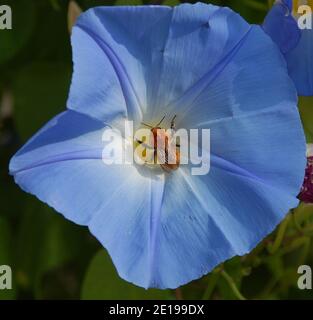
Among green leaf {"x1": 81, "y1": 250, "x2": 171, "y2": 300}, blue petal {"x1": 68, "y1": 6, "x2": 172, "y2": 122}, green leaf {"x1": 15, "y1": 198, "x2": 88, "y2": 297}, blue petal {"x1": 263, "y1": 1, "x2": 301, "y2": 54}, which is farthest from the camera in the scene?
green leaf {"x1": 15, "y1": 198, "x2": 88, "y2": 297}

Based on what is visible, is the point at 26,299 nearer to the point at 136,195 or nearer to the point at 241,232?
the point at 136,195

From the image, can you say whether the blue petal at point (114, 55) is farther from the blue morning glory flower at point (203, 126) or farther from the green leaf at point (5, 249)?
the green leaf at point (5, 249)

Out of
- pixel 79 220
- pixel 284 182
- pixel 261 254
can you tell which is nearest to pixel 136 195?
pixel 79 220

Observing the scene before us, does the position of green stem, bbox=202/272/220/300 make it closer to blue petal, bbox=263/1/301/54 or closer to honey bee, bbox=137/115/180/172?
honey bee, bbox=137/115/180/172

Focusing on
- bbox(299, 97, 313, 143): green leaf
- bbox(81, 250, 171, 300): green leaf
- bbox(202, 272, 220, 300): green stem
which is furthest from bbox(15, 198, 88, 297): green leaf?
bbox(299, 97, 313, 143): green leaf

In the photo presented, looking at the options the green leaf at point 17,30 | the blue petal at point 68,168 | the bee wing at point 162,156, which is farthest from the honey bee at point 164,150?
the green leaf at point 17,30

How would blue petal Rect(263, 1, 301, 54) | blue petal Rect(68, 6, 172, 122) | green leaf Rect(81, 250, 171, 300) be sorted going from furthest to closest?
green leaf Rect(81, 250, 171, 300)
blue petal Rect(263, 1, 301, 54)
blue petal Rect(68, 6, 172, 122)

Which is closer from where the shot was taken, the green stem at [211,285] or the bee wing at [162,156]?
the bee wing at [162,156]

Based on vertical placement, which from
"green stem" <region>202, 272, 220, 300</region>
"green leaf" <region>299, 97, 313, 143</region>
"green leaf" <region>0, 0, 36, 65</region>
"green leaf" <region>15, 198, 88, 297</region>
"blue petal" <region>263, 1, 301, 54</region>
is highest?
"green leaf" <region>0, 0, 36, 65</region>
